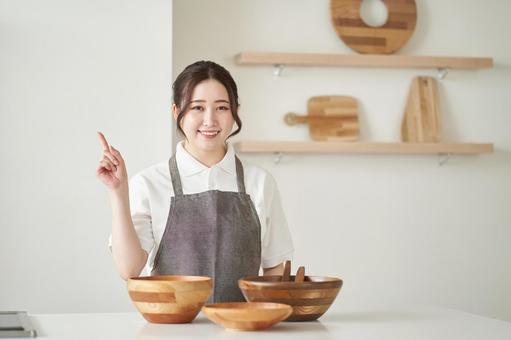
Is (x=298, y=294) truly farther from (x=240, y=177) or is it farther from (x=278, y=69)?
(x=278, y=69)

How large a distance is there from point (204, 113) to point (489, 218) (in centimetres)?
261

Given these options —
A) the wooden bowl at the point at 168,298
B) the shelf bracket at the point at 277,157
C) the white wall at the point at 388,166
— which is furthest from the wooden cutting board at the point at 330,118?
the wooden bowl at the point at 168,298

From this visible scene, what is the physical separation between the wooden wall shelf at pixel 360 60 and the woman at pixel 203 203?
1649 millimetres

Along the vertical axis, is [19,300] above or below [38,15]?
below

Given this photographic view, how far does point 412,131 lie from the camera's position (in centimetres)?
448

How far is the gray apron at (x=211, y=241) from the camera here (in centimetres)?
253

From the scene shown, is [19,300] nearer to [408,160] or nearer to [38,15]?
[38,15]

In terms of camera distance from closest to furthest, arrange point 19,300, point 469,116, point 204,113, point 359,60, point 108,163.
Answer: point 108,163 → point 204,113 → point 19,300 → point 359,60 → point 469,116

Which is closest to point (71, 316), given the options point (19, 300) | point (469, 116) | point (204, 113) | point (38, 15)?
point (204, 113)

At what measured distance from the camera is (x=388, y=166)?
14.8ft

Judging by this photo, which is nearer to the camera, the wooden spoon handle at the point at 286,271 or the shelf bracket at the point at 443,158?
the wooden spoon handle at the point at 286,271

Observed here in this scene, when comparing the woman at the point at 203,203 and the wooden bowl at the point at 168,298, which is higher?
the woman at the point at 203,203

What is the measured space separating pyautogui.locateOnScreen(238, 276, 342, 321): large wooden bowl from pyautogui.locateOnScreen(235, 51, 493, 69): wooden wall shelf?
7.47 ft

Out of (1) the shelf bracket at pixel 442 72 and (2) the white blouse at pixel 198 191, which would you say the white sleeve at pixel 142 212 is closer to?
(2) the white blouse at pixel 198 191
